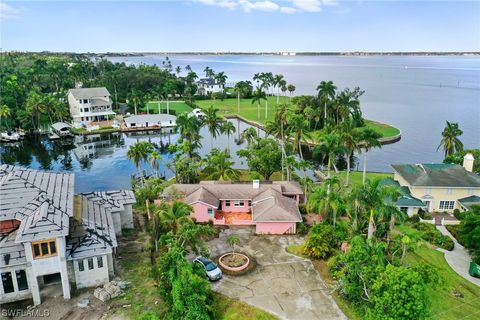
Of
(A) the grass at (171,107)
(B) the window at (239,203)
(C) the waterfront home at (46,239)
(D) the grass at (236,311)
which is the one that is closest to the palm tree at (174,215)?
(C) the waterfront home at (46,239)

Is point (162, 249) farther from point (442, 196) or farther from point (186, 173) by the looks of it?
point (442, 196)

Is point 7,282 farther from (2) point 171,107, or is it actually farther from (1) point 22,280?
(2) point 171,107

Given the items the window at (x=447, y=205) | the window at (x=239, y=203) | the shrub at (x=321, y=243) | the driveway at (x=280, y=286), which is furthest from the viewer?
the window at (x=447, y=205)

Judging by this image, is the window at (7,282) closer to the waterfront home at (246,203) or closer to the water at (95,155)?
the waterfront home at (246,203)

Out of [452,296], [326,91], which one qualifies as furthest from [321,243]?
[326,91]

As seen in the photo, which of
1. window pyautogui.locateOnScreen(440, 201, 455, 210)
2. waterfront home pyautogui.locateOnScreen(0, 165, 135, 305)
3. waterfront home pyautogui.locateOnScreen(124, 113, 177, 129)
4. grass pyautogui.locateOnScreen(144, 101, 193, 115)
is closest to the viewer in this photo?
waterfront home pyautogui.locateOnScreen(0, 165, 135, 305)

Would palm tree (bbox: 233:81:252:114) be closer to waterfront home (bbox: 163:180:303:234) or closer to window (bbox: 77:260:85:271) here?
waterfront home (bbox: 163:180:303:234)

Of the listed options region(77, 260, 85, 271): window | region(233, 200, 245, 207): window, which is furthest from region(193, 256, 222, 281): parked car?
region(233, 200, 245, 207): window
